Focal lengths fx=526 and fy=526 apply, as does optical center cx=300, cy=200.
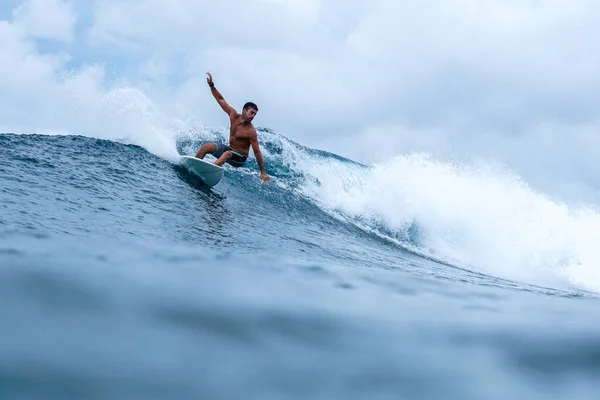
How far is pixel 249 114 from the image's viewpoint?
31.8ft

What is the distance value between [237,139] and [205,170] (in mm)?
887

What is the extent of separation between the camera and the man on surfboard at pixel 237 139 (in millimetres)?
9766

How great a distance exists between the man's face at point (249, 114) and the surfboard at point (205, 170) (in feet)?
3.47

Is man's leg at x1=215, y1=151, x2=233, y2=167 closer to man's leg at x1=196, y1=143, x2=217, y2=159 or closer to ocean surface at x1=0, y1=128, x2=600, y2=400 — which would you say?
man's leg at x1=196, y1=143, x2=217, y2=159

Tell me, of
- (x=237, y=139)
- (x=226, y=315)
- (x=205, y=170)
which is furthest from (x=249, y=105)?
(x=226, y=315)

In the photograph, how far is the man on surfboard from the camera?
32.0ft

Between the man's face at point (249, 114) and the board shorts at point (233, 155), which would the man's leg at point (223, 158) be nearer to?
the board shorts at point (233, 155)

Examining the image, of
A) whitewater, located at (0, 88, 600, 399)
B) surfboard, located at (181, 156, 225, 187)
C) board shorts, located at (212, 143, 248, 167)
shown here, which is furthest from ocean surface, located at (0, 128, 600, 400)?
board shorts, located at (212, 143, 248, 167)

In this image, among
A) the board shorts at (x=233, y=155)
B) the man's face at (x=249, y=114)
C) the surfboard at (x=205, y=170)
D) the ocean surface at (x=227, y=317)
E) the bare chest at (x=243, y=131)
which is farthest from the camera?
the board shorts at (x=233, y=155)

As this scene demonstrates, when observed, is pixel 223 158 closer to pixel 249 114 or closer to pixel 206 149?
pixel 206 149

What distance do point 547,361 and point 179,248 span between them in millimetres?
3049

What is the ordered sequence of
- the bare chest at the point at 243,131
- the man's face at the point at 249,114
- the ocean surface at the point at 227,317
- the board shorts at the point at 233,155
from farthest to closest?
the board shorts at the point at 233,155
the bare chest at the point at 243,131
the man's face at the point at 249,114
the ocean surface at the point at 227,317

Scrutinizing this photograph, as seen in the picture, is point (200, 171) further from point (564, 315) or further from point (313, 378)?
point (313, 378)

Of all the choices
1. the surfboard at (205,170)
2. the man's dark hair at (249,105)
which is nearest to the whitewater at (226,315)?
the surfboard at (205,170)
